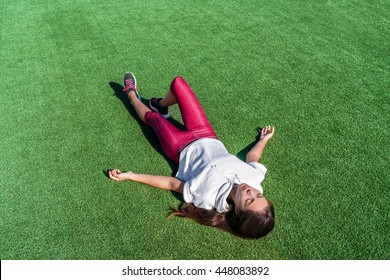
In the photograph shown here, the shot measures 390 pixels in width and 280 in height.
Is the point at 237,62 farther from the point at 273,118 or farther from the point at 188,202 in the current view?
the point at 188,202

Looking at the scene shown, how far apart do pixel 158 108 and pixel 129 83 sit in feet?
1.98

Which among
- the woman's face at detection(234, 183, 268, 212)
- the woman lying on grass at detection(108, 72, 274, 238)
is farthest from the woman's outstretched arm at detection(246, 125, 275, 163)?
the woman's face at detection(234, 183, 268, 212)

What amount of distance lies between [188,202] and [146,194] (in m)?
0.49

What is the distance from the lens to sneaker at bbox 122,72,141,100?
4.41 meters

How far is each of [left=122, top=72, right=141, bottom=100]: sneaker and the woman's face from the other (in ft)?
6.95

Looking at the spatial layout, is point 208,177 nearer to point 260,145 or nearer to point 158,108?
point 260,145

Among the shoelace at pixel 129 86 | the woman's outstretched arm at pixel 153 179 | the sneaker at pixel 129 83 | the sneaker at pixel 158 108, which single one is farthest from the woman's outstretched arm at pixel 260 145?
the shoelace at pixel 129 86

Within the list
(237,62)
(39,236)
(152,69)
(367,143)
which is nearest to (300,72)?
(237,62)

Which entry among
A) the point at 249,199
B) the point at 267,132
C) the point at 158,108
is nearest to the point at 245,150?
the point at 267,132

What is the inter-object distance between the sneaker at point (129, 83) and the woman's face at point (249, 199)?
2.12 m

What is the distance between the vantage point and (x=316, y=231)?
3.05 m

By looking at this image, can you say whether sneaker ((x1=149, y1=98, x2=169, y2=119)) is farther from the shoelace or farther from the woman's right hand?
the woman's right hand

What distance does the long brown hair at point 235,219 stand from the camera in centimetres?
274

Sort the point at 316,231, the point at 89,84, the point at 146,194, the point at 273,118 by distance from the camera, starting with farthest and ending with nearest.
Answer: the point at 89,84
the point at 273,118
the point at 146,194
the point at 316,231
